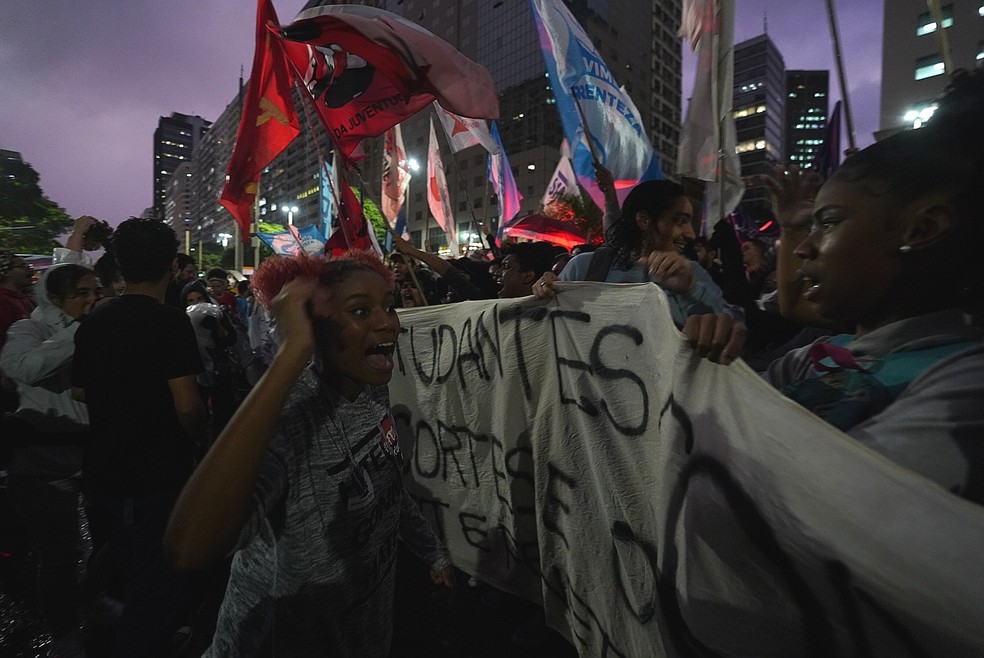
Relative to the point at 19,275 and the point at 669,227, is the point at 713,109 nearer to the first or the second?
the point at 669,227

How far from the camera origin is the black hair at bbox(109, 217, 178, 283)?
237 centimetres

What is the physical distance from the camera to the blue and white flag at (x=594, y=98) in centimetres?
501

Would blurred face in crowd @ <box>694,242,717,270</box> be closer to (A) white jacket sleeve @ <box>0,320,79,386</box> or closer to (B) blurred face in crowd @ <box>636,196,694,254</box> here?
(B) blurred face in crowd @ <box>636,196,694,254</box>

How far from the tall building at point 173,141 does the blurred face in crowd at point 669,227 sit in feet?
734

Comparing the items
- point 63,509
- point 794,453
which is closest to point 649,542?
point 794,453

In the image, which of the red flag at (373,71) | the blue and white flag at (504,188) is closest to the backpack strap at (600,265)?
the red flag at (373,71)

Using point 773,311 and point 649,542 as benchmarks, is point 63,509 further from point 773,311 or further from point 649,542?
point 773,311

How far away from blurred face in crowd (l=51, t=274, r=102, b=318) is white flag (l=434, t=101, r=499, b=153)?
4.86 m

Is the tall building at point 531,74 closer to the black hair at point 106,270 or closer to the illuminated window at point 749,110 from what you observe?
the illuminated window at point 749,110

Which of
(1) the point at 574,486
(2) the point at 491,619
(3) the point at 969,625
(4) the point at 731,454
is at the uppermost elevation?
(4) the point at 731,454

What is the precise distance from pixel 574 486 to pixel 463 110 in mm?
3651

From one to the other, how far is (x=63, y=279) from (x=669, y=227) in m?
3.74

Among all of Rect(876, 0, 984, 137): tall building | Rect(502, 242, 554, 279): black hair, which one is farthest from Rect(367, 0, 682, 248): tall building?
Rect(502, 242, 554, 279): black hair

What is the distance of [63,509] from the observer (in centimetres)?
287
